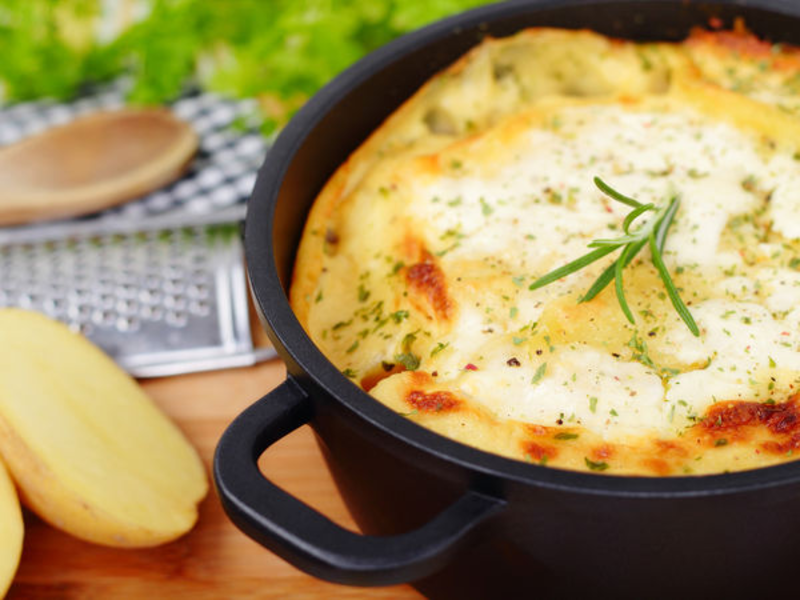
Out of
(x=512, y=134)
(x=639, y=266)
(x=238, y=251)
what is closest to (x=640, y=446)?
(x=639, y=266)

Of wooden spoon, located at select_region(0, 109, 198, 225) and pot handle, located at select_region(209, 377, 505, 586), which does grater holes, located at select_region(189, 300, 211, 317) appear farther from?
pot handle, located at select_region(209, 377, 505, 586)

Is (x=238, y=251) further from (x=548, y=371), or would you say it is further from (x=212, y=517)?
(x=548, y=371)

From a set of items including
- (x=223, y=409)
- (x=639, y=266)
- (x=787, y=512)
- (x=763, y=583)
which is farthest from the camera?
(x=223, y=409)

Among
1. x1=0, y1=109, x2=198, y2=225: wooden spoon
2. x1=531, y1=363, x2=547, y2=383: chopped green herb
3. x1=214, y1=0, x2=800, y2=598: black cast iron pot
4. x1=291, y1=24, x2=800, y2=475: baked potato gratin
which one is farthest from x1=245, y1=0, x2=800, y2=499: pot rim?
x1=0, y1=109, x2=198, y2=225: wooden spoon

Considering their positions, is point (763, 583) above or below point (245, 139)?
above

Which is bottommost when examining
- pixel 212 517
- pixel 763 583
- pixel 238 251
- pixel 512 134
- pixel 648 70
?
pixel 212 517

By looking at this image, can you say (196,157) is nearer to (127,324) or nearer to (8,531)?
(127,324)

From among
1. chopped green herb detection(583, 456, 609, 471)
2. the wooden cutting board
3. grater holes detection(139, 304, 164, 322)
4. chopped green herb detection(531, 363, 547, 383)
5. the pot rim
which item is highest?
the pot rim
